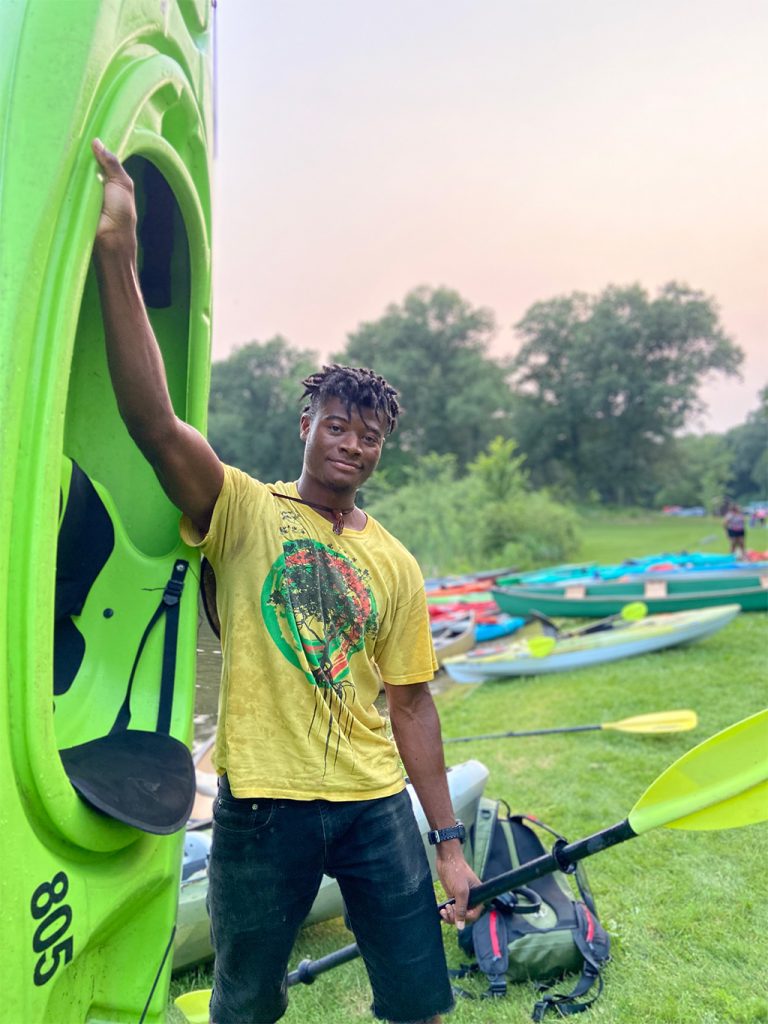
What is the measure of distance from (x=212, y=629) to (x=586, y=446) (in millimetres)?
42503

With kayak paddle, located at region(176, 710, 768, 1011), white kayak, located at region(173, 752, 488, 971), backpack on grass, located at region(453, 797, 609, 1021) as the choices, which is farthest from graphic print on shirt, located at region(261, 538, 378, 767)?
backpack on grass, located at region(453, 797, 609, 1021)

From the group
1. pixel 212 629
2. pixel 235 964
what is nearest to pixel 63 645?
pixel 212 629

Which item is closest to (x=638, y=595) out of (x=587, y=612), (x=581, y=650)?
(x=587, y=612)

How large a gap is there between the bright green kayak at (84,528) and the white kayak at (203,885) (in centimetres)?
119

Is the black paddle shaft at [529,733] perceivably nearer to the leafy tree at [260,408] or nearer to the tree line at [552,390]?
the tree line at [552,390]

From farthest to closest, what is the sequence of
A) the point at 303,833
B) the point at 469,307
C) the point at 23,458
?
the point at 469,307, the point at 303,833, the point at 23,458

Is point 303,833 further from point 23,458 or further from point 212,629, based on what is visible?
point 23,458

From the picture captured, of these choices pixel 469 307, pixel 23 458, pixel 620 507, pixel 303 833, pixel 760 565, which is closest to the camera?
pixel 23 458

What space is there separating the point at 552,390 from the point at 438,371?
23.7 feet

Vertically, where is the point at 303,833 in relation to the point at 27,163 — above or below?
below

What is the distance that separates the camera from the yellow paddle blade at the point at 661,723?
5.05 m

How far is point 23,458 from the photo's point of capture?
1.25 metres

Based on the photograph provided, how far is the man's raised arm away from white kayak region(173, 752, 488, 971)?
6.36 feet

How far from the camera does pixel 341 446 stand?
5.74ft
